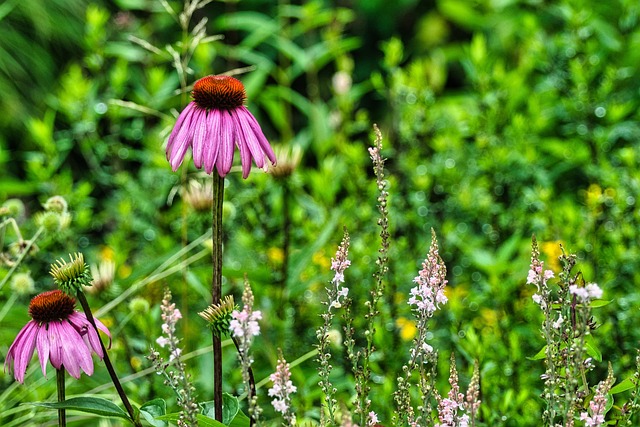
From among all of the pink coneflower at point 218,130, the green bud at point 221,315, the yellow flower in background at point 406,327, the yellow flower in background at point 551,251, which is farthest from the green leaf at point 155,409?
the yellow flower in background at point 551,251

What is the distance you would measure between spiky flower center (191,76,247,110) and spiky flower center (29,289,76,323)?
287mm

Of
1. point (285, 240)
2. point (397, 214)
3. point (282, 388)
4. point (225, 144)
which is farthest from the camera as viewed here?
point (397, 214)

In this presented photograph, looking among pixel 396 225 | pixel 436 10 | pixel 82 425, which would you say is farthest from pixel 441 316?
pixel 436 10

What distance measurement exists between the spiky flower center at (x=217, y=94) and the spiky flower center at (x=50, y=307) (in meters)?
0.29

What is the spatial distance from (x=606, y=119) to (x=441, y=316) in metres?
0.65

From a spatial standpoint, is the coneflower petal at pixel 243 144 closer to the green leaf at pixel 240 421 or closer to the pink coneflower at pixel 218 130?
the pink coneflower at pixel 218 130

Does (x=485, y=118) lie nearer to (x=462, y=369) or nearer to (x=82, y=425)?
(x=462, y=369)

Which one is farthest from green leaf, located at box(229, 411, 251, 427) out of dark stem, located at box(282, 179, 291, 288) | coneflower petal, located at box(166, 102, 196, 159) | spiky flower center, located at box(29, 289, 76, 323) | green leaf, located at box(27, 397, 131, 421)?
dark stem, located at box(282, 179, 291, 288)

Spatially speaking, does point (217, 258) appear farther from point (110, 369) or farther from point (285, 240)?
point (285, 240)

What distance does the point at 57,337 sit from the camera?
1.02 metres

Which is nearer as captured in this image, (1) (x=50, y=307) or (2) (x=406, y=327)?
(1) (x=50, y=307)

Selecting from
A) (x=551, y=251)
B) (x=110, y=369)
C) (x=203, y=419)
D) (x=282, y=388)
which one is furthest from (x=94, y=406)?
(x=551, y=251)

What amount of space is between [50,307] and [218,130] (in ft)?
0.96

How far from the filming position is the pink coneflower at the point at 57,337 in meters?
1.01
